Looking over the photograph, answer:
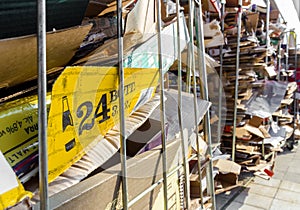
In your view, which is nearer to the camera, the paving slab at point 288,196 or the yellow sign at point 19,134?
the yellow sign at point 19,134

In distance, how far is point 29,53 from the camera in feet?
1.79

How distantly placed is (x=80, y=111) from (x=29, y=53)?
14 cm

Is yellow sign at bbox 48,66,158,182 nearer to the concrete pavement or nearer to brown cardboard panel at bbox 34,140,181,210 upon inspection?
brown cardboard panel at bbox 34,140,181,210

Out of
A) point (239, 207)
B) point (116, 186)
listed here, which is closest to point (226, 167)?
point (239, 207)

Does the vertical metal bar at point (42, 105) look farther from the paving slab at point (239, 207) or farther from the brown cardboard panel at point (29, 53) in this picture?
the paving slab at point (239, 207)

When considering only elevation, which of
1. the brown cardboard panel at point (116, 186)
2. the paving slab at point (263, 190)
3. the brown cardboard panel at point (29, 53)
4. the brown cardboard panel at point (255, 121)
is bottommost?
the paving slab at point (263, 190)

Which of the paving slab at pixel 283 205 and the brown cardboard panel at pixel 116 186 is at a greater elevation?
the brown cardboard panel at pixel 116 186

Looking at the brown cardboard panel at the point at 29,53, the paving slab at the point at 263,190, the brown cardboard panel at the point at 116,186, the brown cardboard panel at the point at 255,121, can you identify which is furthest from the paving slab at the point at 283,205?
the brown cardboard panel at the point at 29,53

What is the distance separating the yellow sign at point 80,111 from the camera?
542 mm

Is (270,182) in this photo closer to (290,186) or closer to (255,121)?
(290,186)

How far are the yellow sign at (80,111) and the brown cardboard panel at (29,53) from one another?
0.23ft

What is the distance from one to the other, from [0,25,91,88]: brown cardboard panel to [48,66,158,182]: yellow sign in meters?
0.07

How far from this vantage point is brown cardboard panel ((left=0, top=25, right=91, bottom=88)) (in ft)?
1.65

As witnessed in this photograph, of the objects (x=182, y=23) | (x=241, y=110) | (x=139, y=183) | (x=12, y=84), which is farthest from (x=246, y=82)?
(x=12, y=84)
